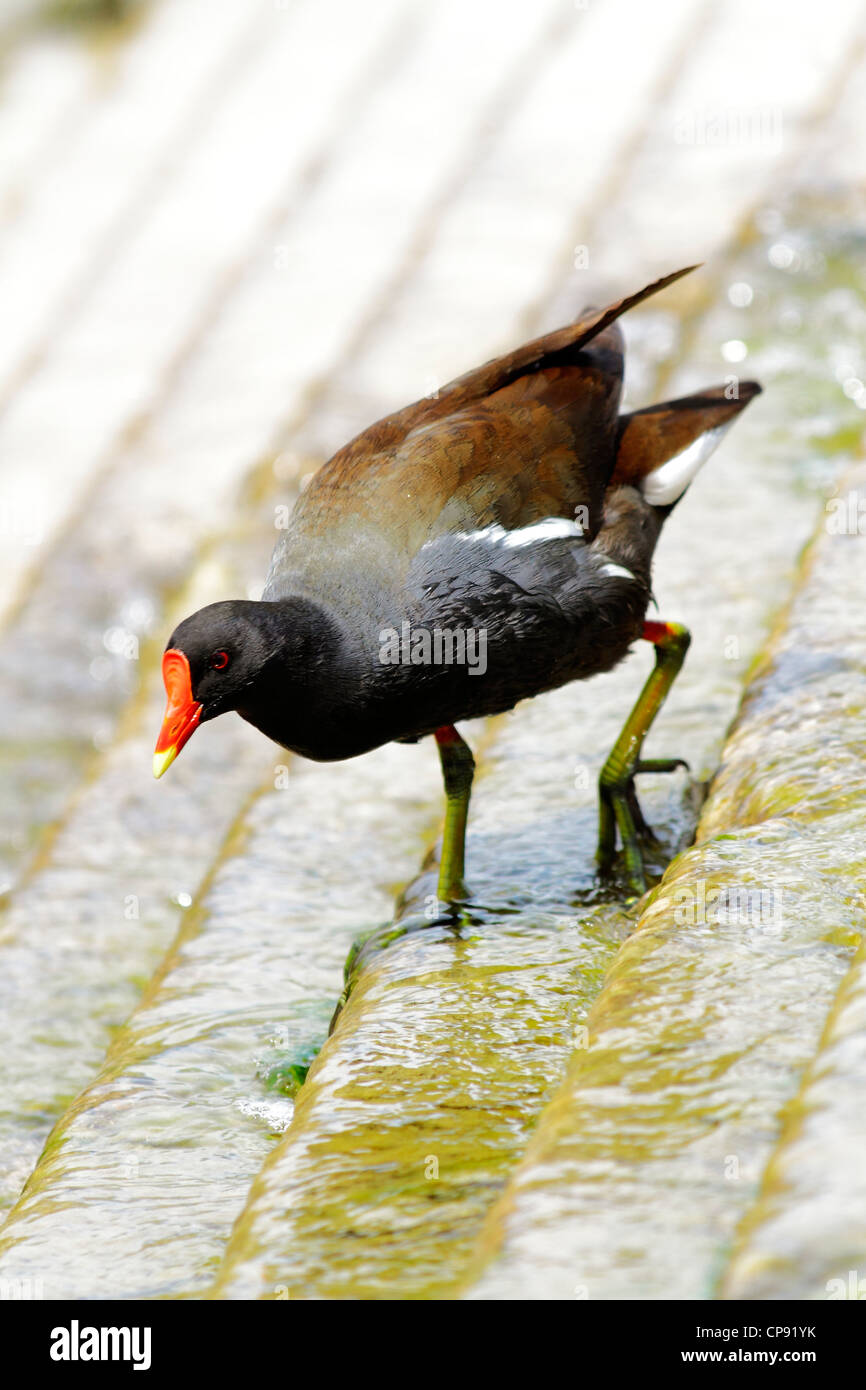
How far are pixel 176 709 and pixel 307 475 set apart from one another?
3292 mm

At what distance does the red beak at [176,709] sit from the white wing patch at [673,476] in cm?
122

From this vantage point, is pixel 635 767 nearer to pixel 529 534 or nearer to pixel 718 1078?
pixel 529 534

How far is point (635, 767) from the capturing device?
3877mm

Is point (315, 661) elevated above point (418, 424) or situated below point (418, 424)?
below

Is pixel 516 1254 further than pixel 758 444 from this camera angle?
No

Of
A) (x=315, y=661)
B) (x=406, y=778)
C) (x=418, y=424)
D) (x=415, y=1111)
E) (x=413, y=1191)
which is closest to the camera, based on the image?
(x=413, y=1191)

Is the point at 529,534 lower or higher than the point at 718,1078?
higher

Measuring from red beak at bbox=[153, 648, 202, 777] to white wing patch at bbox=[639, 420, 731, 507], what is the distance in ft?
4.02

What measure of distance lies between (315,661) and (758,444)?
2.89 metres

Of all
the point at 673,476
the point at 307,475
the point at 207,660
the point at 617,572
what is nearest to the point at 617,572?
the point at 617,572

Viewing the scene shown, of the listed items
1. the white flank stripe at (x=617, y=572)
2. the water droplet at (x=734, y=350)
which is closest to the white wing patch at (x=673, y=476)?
the white flank stripe at (x=617, y=572)

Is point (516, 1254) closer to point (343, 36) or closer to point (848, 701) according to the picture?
point (848, 701)
